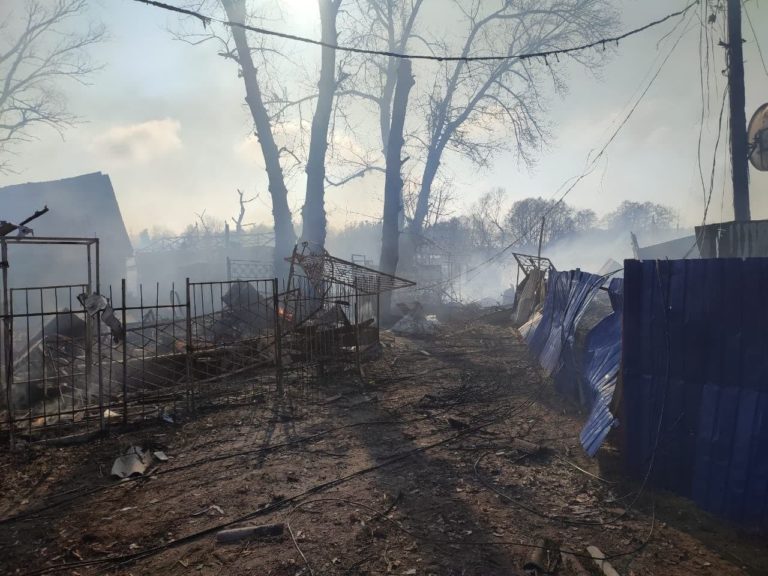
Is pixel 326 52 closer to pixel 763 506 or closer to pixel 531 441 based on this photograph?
pixel 531 441

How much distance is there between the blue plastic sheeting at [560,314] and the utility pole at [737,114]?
11.7 feet

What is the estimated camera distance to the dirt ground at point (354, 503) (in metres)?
3.62

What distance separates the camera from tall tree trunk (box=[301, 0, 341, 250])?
67.3ft

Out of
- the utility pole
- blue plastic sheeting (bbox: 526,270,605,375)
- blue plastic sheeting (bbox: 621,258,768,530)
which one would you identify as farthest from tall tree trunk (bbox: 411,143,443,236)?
blue plastic sheeting (bbox: 621,258,768,530)

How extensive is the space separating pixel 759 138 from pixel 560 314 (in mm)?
6049

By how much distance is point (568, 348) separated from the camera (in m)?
8.34

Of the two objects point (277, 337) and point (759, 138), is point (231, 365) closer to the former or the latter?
point (277, 337)

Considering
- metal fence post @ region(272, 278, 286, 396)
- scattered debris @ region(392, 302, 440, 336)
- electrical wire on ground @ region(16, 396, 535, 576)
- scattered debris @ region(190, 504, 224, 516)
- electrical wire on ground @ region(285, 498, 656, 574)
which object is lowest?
scattered debris @ region(392, 302, 440, 336)

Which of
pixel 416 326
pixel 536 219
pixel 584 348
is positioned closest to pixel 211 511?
pixel 584 348

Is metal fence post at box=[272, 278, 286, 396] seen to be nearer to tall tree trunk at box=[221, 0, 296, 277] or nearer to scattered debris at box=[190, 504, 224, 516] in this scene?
scattered debris at box=[190, 504, 224, 516]

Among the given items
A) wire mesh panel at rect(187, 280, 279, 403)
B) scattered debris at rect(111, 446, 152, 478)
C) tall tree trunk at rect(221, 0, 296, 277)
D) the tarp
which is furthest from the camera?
tall tree trunk at rect(221, 0, 296, 277)

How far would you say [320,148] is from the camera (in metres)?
21.4

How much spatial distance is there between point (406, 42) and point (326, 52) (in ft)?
18.5

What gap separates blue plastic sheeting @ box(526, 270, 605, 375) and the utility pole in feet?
11.7
